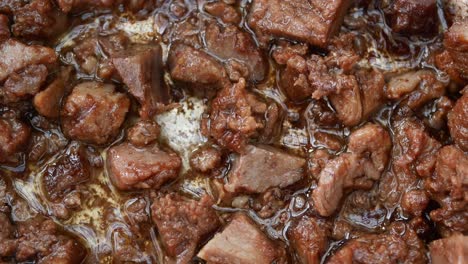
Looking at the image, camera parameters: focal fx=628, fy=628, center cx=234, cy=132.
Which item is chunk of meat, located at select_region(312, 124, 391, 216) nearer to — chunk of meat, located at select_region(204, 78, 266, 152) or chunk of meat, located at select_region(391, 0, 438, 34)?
chunk of meat, located at select_region(204, 78, 266, 152)

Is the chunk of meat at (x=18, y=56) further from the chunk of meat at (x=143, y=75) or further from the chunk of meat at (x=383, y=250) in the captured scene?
the chunk of meat at (x=383, y=250)

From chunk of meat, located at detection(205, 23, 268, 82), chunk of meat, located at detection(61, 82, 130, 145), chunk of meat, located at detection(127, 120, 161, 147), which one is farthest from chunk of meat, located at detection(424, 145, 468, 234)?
chunk of meat, located at detection(61, 82, 130, 145)

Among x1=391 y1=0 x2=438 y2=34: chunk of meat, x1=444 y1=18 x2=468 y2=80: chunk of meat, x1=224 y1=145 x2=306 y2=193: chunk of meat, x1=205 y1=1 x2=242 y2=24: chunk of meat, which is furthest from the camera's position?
x1=205 y1=1 x2=242 y2=24: chunk of meat

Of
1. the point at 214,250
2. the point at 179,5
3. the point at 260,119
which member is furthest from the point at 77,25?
the point at 214,250

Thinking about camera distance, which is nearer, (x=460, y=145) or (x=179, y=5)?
(x=460, y=145)

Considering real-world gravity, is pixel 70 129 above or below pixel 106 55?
below

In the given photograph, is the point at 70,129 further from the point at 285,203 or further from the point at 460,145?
the point at 460,145
